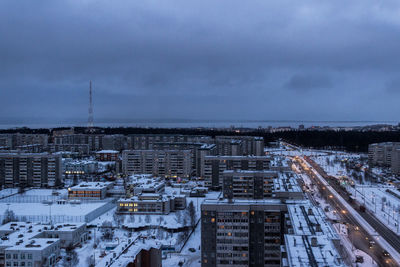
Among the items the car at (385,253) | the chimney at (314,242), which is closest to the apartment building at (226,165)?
the car at (385,253)

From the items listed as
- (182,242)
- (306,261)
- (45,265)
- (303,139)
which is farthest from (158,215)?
(303,139)

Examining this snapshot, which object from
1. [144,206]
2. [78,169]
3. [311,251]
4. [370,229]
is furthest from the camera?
[78,169]

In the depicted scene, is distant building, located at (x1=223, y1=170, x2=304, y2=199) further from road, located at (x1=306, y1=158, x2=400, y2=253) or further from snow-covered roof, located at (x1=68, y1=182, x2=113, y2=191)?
snow-covered roof, located at (x1=68, y1=182, x2=113, y2=191)

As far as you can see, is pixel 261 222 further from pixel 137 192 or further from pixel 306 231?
pixel 137 192

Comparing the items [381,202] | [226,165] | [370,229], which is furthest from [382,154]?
[370,229]

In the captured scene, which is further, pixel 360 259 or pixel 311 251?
pixel 360 259

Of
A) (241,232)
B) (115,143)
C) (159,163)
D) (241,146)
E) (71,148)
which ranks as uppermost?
(241,146)

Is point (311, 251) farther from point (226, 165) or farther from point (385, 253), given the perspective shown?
point (226, 165)

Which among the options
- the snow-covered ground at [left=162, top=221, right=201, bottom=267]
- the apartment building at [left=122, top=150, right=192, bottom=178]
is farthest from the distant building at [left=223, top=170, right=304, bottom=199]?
the apartment building at [left=122, top=150, right=192, bottom=178]
